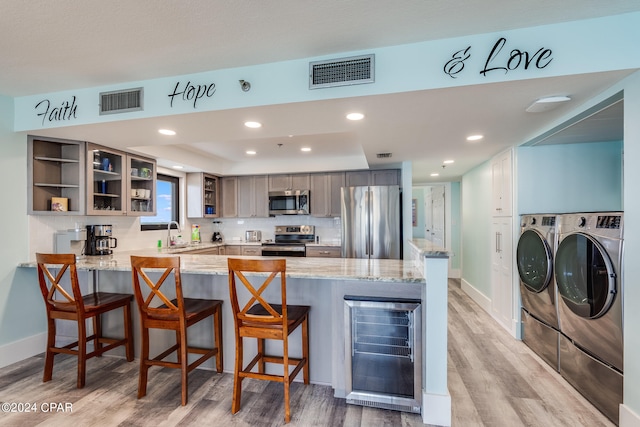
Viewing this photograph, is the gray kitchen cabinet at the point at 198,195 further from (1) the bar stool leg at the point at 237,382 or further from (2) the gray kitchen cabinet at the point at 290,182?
(1) the bar stool leg at the point at 237,382

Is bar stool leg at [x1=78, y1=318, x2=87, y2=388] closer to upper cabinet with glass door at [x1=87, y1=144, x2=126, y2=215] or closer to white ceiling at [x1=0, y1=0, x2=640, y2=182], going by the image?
upper cabinet with glass door at [x1=87, y1=144, x2=126, y2=215]

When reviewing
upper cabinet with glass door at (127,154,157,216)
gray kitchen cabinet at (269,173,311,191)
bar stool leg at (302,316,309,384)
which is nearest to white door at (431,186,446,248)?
gray kitchen cabinet at (269,173,311,191)

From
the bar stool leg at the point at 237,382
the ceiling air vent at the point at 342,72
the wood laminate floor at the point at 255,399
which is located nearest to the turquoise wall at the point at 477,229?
the wood laminate floor at the point at 255,399

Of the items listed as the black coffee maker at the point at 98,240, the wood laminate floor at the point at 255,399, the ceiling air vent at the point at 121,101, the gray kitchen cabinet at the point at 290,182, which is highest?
the ceiling air vent at the point at 121,101

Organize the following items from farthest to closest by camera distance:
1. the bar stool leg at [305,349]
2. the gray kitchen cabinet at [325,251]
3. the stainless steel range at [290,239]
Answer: the stainless steel range at [290,239]
the gray kitchen cabinet at [325,251]
the bar stool leg at [305,349]

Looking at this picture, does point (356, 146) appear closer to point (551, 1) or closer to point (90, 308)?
point (551, 1)

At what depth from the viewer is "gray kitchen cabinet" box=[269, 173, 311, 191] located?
5.42 m

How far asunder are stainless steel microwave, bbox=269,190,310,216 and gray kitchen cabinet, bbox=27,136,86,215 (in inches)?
111

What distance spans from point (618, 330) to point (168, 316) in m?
2.97

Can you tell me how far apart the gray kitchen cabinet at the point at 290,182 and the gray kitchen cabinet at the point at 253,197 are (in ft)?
0.45

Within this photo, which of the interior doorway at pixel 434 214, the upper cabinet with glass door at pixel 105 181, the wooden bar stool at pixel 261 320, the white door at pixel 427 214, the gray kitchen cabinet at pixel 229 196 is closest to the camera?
the wooden bar stool at pixel 261 320

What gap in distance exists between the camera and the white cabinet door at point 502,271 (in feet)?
11.5

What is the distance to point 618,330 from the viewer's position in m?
1.93

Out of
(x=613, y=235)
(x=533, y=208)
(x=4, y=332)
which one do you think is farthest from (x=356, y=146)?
(x=4, y=332)
